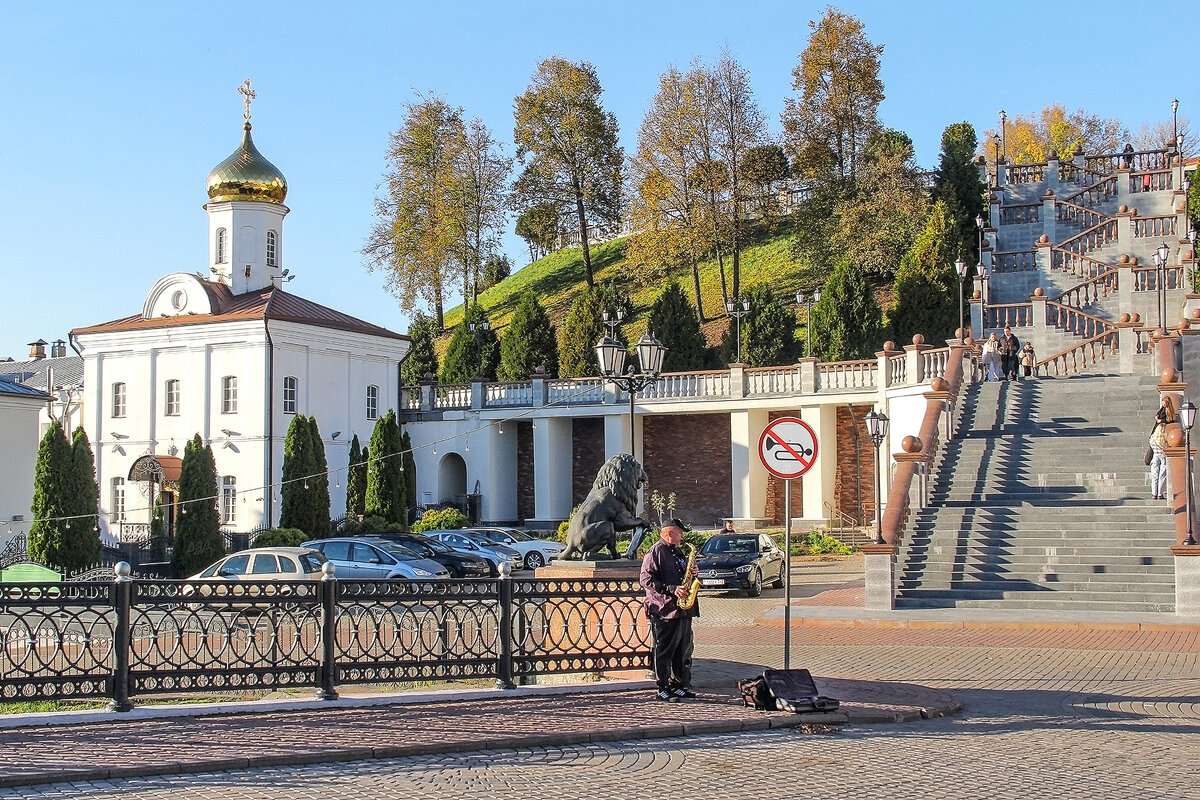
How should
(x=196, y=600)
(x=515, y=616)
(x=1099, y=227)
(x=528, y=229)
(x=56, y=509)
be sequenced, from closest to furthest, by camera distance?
1. (x=196, y=600)
2. (x=515, y=616)
3. (x=56, y=509)
4. (x=1099, y=227)
5. (x=528, y=229)

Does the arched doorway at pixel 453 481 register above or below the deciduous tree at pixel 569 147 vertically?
below

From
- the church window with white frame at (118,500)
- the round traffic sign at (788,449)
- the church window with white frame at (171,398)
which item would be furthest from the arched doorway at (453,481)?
the round traffic sign at (788,449)

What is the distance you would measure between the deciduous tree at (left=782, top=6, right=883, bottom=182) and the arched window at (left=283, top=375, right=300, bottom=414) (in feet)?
87.1

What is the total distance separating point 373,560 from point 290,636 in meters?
14.3

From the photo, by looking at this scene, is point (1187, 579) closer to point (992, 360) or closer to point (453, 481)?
point (992, 360)

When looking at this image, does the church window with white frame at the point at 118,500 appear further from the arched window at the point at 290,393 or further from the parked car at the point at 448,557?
the parked car at the point at 448,557

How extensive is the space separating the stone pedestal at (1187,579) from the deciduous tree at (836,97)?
39399 millimetres

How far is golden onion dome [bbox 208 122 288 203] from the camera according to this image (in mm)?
46656

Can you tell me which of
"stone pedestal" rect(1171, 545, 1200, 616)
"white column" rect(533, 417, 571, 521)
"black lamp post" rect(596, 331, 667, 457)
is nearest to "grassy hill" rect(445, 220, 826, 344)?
"white column" rect(533, 417, 571, 521)

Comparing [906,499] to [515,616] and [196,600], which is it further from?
[196,600]

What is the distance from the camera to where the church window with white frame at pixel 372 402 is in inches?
1807

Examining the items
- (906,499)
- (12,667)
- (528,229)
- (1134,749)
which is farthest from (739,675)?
(528,229)

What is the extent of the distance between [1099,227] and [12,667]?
4331 centimetres

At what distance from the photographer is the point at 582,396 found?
42844 mm
